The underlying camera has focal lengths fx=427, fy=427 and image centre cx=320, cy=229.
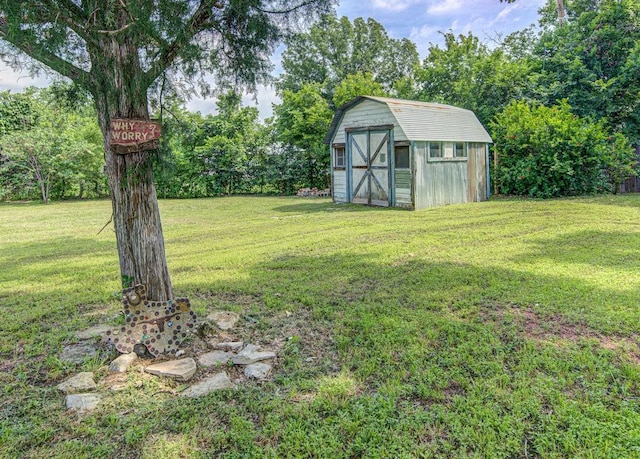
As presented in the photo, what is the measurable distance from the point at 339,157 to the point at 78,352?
11.7 m

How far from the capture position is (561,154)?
40.9 feet

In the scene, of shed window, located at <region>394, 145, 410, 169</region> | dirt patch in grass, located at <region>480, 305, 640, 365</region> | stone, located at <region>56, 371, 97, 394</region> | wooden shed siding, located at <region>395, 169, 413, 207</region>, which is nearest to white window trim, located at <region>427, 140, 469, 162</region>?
shed window, located at <region>394, 145, 410, 169</region>

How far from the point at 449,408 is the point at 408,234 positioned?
5377 millimetres

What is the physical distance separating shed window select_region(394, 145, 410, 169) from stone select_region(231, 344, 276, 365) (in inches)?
365

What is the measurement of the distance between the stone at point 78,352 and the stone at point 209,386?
973 millimetres

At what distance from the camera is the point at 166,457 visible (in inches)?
79.8

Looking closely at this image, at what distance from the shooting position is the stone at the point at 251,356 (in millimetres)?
2969

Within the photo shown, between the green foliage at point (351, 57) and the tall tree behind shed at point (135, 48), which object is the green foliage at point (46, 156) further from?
the tall tree behind shed at point (135, 48)

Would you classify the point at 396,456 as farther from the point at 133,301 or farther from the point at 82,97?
the point at 82,97

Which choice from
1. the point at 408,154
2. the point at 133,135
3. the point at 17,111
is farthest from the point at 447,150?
the point at 17,111

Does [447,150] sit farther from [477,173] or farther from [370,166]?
[370,166]

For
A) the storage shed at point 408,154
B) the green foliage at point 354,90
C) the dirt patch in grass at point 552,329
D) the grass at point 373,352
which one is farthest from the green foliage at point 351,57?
the dirt patch in grass at point 552,329

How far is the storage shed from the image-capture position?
11570 millimetres

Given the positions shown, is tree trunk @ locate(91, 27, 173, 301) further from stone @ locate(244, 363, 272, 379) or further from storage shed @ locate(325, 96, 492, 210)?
storage shed @ locate(325, 96, 492, 210)
